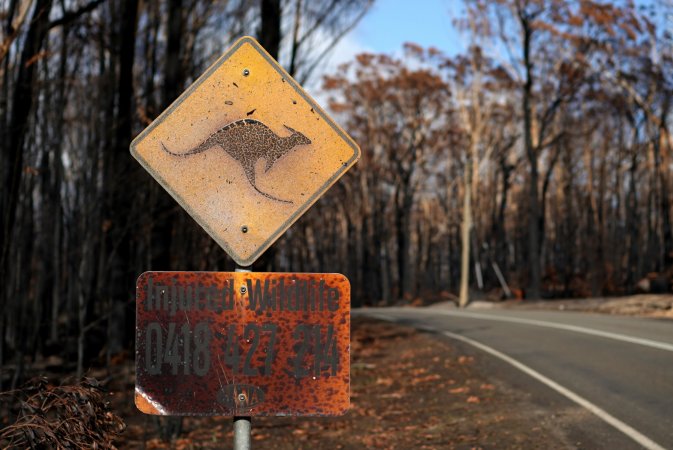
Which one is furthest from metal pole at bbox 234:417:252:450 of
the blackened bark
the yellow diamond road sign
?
the blackened bark

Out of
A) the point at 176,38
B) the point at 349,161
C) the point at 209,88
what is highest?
the point at 176,38

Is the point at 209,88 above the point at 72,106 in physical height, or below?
below

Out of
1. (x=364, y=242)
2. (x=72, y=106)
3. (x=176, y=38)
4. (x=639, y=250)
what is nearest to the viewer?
(x=176, y=38)

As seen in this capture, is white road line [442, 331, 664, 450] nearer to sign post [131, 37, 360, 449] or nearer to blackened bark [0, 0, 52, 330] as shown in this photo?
sign post [131, 37, 360, 449]

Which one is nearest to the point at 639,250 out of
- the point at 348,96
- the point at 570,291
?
the point at 570,291

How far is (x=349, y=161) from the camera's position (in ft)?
10.3

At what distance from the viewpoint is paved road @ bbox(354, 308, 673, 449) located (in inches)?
306

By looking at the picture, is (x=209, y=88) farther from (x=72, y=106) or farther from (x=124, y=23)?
(x=72, y=106)

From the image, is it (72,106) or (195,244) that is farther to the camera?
(72,106)

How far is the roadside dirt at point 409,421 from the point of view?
26.9 ft

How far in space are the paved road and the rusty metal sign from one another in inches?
196

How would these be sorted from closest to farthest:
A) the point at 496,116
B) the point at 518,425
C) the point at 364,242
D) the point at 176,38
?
the point at 518,425 → the point at 176,38 → the point at 496,116 → the point at 364,242

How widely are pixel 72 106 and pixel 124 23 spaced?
9.71 meters

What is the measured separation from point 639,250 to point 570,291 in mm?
20008
